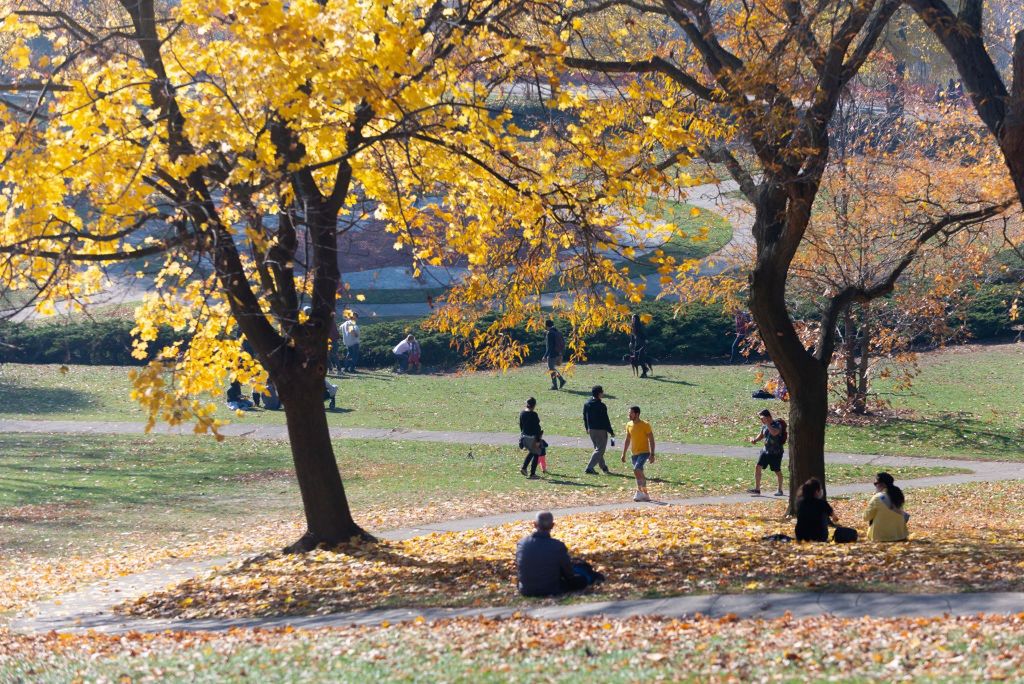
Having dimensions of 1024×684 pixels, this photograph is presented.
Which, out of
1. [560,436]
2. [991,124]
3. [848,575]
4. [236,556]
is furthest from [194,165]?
[560,436]

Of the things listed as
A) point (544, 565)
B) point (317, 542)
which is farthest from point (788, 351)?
point (317, 542)

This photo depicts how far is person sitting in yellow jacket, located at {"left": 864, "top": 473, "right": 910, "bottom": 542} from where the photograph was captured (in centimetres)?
1167

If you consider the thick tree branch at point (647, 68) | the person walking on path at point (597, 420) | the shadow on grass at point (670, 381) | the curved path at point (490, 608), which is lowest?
the curved path at point (490, 608)

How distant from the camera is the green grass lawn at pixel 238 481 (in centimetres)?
1698

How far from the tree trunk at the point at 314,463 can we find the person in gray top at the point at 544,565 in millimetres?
3797

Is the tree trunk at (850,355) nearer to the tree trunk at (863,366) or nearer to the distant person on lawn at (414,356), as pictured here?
the tree trunk at (863,366)

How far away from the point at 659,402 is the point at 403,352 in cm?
873

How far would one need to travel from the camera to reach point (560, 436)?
2352cm

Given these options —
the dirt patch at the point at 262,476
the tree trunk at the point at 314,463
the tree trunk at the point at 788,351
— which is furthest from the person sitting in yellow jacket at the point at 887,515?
the dirt patch at the point at 262,476

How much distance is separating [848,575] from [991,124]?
15.6 ft

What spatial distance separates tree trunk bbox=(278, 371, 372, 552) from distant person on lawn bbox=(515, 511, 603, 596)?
149 inches

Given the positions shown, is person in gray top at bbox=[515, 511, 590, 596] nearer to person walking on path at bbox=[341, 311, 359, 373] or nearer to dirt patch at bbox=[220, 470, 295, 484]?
dirt patch at bbox=[220, 470, 295, 484]

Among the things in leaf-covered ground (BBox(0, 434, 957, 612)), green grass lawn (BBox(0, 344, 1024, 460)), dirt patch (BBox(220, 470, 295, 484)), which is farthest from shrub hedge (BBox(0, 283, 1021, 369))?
dirt patch (BBox(220, 470, 295, 484))

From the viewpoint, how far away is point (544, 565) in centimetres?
990
